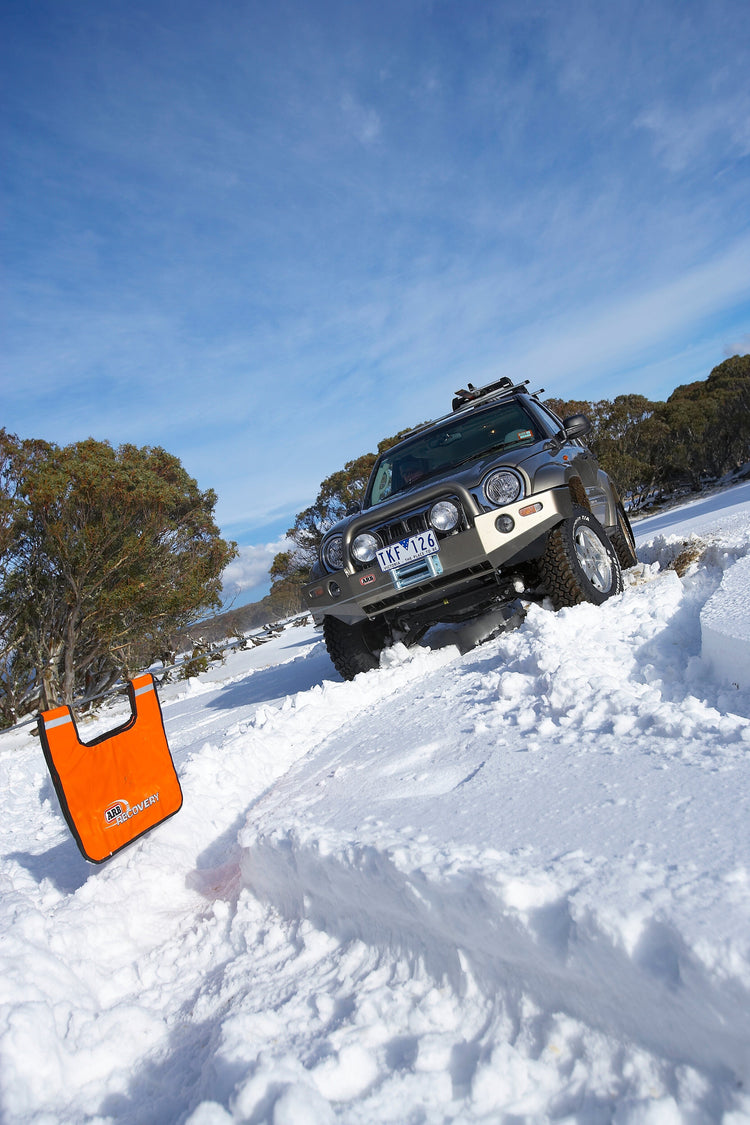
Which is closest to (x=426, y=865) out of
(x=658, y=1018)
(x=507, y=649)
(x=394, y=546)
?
(x=658, y=1018)

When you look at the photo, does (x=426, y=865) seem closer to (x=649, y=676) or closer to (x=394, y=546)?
(x=649, y=676)

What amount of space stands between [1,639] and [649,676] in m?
12.4

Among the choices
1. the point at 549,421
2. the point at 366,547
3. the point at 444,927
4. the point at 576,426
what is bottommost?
the point at 444,927

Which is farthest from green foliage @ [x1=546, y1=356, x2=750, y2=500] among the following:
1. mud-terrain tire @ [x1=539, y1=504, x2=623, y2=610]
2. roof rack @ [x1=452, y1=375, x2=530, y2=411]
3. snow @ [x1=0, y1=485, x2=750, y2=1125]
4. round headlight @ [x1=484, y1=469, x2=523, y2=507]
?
snow @ [x1=0, y1=485, x2=750, y2=1125]

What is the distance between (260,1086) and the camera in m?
1.22

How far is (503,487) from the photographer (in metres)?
4.10

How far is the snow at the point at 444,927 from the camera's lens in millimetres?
1148

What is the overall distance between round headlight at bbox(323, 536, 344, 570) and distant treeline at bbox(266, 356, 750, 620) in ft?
66.7

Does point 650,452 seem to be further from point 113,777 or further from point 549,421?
point 113,777

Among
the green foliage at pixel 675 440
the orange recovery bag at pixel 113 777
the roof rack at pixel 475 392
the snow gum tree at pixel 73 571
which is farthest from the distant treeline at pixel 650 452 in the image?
the orange recovery bag at pixel 113 777

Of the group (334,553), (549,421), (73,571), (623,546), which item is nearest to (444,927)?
(334,553)

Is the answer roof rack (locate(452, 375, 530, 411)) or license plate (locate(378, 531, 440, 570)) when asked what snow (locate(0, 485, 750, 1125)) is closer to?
license plate (locate(378, 531, 440, 570))

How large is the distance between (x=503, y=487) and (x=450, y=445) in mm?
1300

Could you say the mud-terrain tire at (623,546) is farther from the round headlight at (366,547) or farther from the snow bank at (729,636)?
the snow bank at (729,636)
